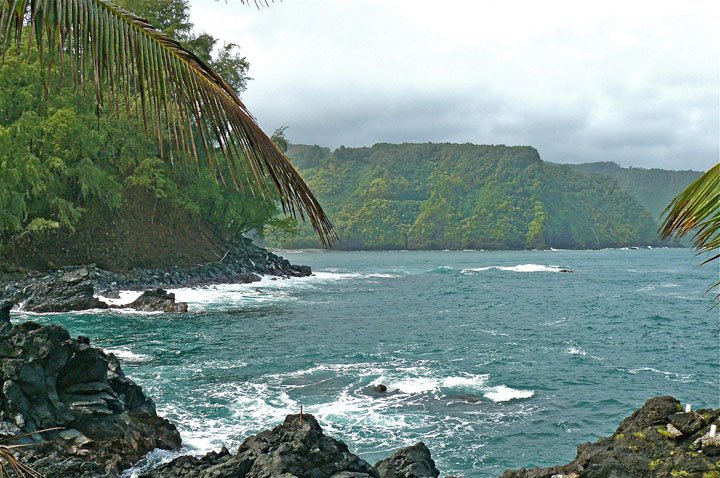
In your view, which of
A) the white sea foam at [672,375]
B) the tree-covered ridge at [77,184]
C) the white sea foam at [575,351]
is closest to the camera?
the white sea foam at [672,375]

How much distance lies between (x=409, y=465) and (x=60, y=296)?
25999mm

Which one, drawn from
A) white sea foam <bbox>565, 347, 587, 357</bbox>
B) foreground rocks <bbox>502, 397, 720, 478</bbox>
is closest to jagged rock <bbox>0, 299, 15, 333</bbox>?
foreground rocks <bbox>502, 397, 720, 478</bbox>

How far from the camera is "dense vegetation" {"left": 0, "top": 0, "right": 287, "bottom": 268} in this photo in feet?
111

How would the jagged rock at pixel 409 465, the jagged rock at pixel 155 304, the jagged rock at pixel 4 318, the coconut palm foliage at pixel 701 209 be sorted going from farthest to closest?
the jagged rock at pixel 155 304
the jagged rock at pixel 4 318
the jagged rock at pixel 409 465
the coconut palm foliage at pixel 701 209

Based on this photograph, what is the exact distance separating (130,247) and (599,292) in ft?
132

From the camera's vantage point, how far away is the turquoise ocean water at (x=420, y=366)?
14500mm

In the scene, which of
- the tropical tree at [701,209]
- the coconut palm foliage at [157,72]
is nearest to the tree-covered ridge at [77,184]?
the coconut palm foliage at [157,72]

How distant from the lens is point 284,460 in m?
8.79

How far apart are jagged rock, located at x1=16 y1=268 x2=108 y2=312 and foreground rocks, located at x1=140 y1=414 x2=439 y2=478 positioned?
23.3 meters

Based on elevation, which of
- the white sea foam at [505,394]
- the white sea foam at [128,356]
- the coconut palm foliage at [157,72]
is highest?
the coconut palm foliage at [157,72]

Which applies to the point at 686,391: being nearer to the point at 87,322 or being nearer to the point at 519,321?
the point at 519,321

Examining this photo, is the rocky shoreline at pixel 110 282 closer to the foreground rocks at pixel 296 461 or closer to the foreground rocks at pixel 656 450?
the foreground rocks at pixel 296 461

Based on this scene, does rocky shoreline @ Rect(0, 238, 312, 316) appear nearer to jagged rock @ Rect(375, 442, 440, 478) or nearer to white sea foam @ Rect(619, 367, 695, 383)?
jagged rock @ Rect(375, 442, 440, 478)

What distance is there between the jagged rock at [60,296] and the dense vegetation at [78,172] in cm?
506
